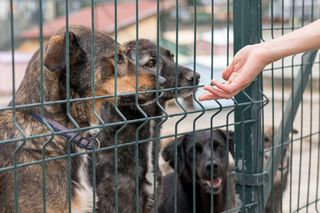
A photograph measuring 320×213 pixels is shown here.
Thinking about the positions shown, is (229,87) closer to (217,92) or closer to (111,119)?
(217,92)

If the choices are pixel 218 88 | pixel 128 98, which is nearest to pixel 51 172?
pixel 128 98

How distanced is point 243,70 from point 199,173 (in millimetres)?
2556

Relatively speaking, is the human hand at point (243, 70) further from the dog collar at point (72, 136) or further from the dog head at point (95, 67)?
the dog collar at point (72, 136)

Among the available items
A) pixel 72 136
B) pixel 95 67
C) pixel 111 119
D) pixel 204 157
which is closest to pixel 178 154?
pixel 204 157

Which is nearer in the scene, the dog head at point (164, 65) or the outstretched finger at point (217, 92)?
the outstretched finger at point (217, 92)

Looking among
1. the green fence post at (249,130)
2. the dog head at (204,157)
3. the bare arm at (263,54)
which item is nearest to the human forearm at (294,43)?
the bare arm at (263,54)

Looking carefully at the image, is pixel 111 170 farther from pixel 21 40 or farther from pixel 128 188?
pixel 21 40

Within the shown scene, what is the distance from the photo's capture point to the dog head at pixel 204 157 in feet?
17.5

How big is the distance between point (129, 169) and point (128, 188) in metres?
0.14

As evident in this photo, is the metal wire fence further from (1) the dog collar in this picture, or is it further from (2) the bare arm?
(2) the bare arm

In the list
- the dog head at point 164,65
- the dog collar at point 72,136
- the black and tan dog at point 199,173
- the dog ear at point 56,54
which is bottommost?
the black and tan dog at point 199,173

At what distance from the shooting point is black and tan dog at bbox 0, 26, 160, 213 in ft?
10.4

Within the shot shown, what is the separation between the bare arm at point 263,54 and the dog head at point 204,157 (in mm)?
2308

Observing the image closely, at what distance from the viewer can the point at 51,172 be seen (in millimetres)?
3246
